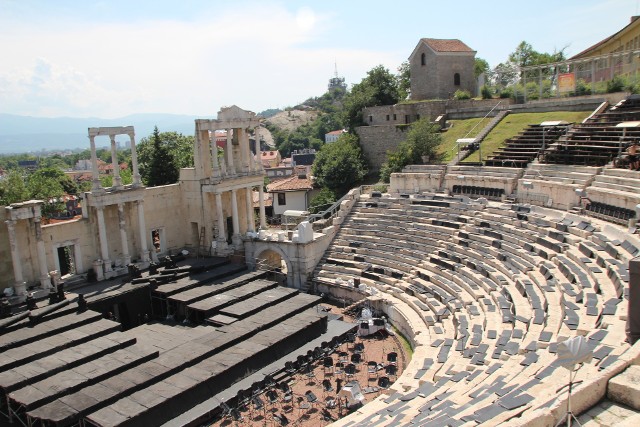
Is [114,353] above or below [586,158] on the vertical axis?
below

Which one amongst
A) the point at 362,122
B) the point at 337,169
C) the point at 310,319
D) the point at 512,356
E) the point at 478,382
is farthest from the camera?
the point at 362,122

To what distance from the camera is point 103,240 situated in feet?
89.0

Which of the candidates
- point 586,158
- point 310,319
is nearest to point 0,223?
point 310,319

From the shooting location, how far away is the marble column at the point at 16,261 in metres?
23.9

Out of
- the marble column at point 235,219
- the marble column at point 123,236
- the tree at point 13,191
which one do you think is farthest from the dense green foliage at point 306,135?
the marble column at point 123,236

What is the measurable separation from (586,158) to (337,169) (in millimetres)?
18199

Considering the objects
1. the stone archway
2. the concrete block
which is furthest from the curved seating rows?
the stone archway

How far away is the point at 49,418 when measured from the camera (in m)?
15.9

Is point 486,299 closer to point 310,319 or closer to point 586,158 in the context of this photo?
point 310,319

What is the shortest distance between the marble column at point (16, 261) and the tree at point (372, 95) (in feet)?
101

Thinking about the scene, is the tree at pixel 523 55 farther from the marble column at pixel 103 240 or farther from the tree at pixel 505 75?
the marble column at pixel 103 240

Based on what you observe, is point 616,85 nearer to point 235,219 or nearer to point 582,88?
point 582,88

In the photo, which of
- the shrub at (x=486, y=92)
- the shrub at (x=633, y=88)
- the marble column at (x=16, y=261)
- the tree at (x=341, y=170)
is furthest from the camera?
the shrub at (x=486, y=92)

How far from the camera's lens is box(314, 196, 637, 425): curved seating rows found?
505 inches
